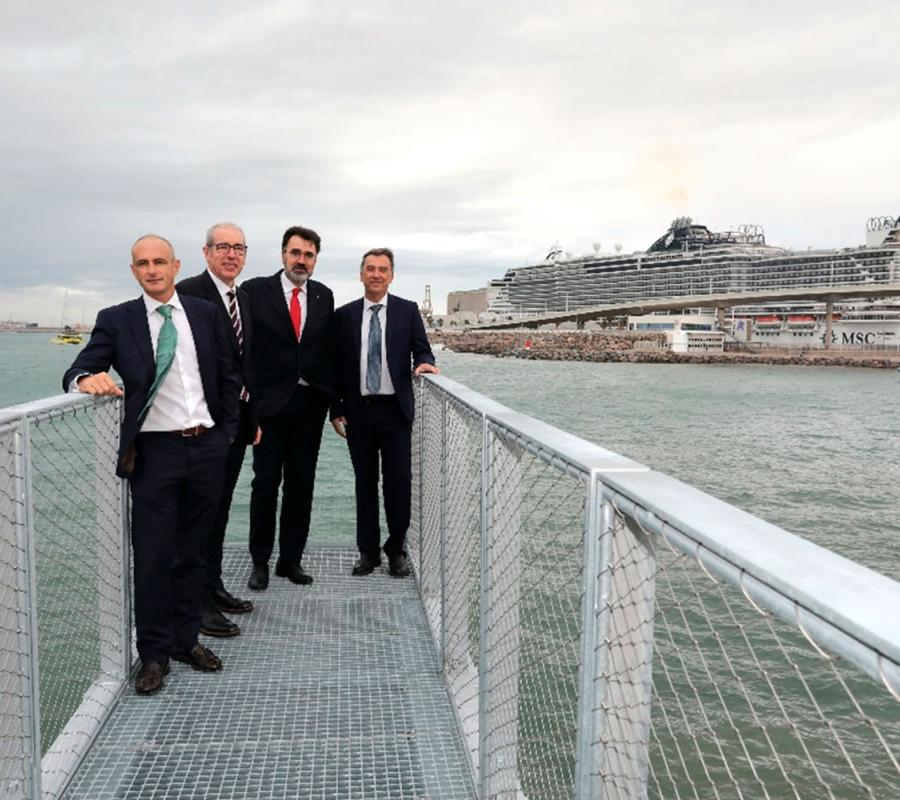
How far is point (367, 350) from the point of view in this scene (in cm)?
405

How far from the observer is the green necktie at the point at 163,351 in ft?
8.99

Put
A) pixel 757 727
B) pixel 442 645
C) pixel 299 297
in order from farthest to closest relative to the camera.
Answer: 1. pixel 757 727
2. pixel 299 297
3. pixel 442 645

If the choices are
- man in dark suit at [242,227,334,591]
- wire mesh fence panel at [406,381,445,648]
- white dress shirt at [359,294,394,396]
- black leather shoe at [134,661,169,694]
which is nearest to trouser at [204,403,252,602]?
man in dark suit at [242,227,334,591]

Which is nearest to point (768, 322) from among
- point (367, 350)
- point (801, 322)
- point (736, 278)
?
point (801, 322)

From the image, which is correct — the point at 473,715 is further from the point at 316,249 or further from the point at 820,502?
the point at 820,502

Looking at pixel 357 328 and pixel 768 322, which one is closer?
pixel 357 328

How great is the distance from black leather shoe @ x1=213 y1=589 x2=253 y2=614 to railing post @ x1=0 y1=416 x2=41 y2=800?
5.08 ft

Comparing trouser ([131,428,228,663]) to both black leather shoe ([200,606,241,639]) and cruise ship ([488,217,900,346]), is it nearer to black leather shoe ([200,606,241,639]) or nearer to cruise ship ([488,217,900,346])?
black leather shoe ([200,606,241,639])

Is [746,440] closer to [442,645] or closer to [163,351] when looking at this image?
[442,645]

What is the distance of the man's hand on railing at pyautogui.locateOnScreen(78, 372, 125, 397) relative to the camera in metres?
2.60

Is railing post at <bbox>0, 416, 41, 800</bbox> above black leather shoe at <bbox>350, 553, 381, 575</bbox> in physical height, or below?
above

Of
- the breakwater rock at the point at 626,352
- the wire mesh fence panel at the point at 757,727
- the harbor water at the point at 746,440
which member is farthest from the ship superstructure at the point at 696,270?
the wire mesh fence panel at the point at 757,727

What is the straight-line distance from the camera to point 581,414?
2902cm

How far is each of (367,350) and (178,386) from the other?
1339 millimetres
